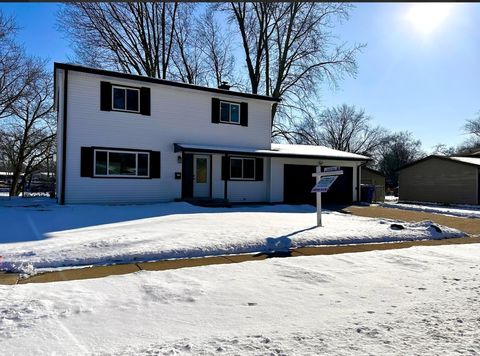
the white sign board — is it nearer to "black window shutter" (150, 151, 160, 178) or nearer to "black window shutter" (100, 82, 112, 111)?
"black window shutter" (150, 151, 160, 178)

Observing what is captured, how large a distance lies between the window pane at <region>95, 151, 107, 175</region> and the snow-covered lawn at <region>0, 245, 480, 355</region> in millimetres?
10787

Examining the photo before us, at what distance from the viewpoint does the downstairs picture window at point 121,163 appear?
608 inches

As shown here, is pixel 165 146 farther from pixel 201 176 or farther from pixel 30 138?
pixel 30 138

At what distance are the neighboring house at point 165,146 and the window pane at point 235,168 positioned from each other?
1.9 inches

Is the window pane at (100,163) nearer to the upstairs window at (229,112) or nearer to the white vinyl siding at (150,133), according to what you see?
the white vinyl siding at (150,133)

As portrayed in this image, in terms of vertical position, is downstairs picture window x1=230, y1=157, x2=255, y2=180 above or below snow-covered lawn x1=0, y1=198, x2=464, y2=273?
above

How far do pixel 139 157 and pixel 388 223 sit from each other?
10.2 meters

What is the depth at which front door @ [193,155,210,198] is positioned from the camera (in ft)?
58.4

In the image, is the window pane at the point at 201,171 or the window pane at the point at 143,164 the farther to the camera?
the window pane at the point at 201,171

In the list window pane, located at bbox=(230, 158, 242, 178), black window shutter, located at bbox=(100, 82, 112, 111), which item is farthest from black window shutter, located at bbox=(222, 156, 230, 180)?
black window shutter, located at bbox=(100, 82, 112, 111)

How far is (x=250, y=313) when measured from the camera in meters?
4.07

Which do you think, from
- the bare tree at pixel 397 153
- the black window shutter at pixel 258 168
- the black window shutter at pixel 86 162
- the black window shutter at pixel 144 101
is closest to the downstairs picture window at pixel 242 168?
the black window shutter at pixel 258 168

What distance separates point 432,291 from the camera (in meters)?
4.94

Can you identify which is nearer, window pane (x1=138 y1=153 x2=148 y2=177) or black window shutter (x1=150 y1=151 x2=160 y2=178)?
window pane (x1=138 y1=153 x2=148 y2=177)
